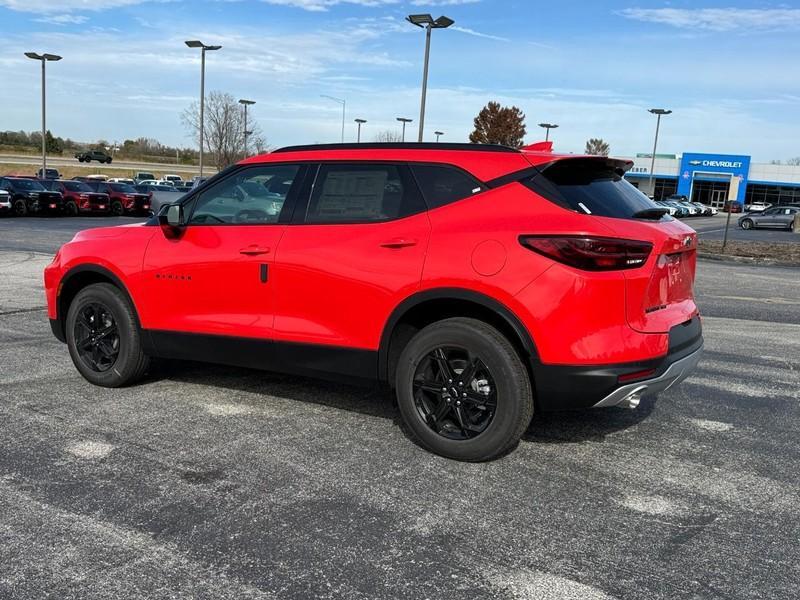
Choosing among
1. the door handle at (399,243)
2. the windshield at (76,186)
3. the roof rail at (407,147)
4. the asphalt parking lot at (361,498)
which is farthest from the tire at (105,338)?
the windshield at (76,186)

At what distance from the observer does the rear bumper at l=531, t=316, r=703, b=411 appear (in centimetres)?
378

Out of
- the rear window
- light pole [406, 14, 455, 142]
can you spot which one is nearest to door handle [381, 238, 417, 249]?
the rear window

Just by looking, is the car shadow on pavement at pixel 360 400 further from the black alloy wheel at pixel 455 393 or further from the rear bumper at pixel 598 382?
the rear bumper at pixel 598 382

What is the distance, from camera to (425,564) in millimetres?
2996

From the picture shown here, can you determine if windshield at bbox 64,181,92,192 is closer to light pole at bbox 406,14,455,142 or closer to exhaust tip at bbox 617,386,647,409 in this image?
light pole at bbox 406,14,455,142

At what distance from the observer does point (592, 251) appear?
375cm

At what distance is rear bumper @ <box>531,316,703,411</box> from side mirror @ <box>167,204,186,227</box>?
8.61 feet

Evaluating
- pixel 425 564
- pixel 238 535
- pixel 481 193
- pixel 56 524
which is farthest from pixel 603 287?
pixel 56 524

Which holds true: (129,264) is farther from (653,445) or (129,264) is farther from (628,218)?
(653,445)

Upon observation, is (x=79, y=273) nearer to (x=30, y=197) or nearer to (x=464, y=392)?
(x=464, y=392)

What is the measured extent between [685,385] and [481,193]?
287 cm

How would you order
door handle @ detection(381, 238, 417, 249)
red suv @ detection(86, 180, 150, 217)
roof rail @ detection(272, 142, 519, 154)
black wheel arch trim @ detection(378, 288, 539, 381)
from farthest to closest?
red suv @ detection(86, 180, 150, 217)
roof rail @ detection(272, 142, 519, 154)
door handle @ detection(381, 238, 417, 249)
black wheel arch trim @ detection(378, 288, 539, 381)

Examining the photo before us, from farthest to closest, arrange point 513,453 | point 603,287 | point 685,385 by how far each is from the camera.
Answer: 1. point 685,385
2. point 513,453
3. point 603,287

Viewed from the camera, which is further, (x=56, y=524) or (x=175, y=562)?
(x=56, y=524)
